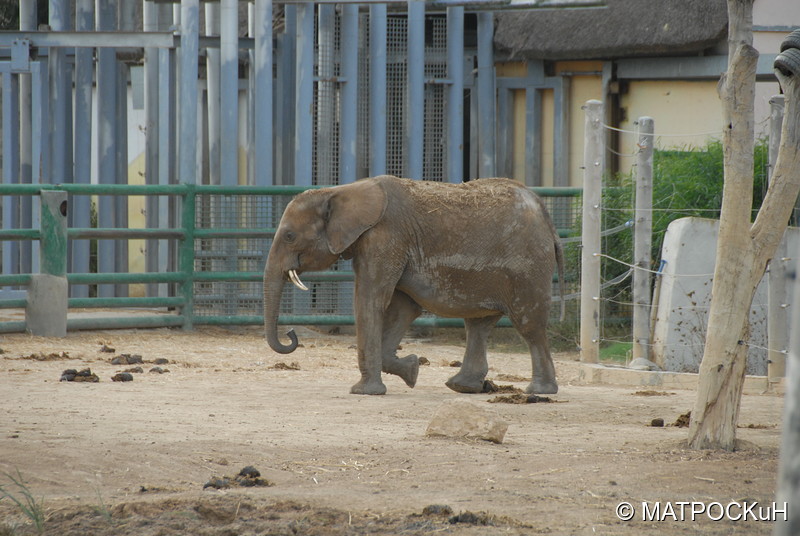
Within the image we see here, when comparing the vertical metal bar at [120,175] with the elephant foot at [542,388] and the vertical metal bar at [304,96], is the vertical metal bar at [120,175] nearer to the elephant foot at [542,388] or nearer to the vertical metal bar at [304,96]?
the vertical metal bar at [304,96]

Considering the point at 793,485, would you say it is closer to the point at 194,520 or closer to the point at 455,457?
the point at 194,520

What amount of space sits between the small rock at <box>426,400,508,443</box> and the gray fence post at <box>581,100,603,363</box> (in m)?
3.81

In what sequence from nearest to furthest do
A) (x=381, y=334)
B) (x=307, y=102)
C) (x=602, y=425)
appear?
1. (x=602, y=425)
2. (x=381, y=334)
3. (x=307, y=102)

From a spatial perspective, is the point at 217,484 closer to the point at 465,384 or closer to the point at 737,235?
the point at 737,235

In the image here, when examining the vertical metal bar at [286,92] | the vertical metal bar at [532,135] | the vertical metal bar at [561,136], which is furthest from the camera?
the vertical metal bar at [532,135]

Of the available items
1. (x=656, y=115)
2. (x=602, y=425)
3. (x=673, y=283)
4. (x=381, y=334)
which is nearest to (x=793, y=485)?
(x=602, y=425)

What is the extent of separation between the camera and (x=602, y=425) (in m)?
7.68

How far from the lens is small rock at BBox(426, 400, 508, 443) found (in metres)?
6.70

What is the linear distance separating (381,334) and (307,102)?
5031mm

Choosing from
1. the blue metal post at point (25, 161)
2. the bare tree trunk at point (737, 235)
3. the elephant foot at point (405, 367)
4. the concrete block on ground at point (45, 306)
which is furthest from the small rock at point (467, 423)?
the blue metal post at point (25, 161)

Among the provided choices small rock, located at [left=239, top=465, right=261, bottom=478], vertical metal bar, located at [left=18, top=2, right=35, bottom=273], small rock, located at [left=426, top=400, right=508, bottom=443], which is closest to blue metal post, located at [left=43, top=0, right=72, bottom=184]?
vertical metal bar, located at [left=18, top=2, right=35, bottom=273]

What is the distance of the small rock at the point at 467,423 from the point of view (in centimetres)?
670

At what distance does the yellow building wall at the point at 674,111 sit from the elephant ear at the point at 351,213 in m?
5.97

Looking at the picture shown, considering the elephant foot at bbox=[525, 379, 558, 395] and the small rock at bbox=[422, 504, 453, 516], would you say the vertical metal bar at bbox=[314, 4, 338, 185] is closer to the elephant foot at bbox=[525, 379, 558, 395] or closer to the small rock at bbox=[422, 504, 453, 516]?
the elephant foot at bbox=[525, 379, 558, 395]
